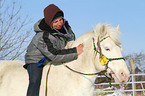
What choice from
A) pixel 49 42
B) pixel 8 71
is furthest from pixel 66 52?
pixel 8 71

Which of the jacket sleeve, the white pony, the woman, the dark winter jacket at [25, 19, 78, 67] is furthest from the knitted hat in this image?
the white pony

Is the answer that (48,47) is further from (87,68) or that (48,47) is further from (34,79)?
(87,68)

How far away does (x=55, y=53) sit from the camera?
11.0 ft

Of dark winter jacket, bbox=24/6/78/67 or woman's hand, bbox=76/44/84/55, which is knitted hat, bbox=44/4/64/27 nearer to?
dark winter jacket, bbox=24/6/78/67

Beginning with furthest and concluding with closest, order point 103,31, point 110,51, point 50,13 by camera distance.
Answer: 1. point 50,13
2. point 103,31
3. point 110,51

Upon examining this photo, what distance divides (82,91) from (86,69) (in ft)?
1.22

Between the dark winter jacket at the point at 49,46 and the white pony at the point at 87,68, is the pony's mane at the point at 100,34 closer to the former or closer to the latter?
the white pony at the point at 87,68

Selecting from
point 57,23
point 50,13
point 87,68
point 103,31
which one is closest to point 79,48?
point 87,68

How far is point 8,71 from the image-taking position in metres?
4.08

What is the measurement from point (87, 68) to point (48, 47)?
2.40 feet

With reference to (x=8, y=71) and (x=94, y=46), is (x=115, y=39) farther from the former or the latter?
(x=8, y=71)

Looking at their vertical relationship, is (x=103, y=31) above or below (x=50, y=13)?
below

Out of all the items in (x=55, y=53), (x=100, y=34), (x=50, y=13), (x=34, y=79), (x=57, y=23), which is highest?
(x=50, y=13)

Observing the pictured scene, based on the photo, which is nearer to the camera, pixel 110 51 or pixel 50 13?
pixel 110 51
